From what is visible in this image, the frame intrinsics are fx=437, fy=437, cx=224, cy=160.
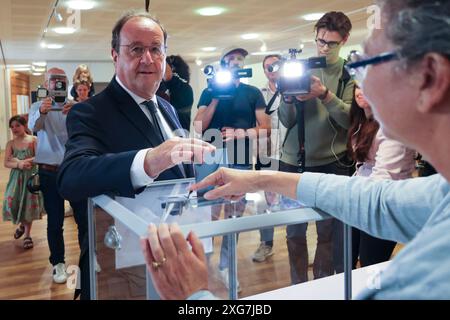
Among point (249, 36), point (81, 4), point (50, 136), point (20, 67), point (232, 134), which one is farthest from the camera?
point (20, 67)

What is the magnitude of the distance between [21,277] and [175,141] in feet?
7.97

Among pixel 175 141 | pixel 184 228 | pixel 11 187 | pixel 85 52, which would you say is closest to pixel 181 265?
pixel 184 228

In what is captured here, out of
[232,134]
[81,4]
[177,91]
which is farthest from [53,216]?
[81,4]

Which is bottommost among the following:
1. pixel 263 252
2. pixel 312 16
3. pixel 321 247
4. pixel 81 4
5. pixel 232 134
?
pixel 263 252

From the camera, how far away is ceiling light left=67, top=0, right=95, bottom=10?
18.0 feet

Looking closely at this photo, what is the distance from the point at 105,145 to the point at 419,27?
891mm

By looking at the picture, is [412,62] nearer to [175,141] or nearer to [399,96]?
[399,96]

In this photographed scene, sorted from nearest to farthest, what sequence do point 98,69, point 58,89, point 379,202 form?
point 379,202
point 58,89
point 98,69

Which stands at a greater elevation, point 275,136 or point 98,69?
point 98,69

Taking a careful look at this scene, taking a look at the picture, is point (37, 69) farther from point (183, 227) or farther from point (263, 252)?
point (183, 227)

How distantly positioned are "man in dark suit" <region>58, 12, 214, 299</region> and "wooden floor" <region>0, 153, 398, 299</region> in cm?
20

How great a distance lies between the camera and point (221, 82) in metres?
2.45

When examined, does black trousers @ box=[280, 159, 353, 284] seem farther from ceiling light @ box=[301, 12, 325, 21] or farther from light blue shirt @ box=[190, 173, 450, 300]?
ceiling light @ box=[301, 12, 325, 21]

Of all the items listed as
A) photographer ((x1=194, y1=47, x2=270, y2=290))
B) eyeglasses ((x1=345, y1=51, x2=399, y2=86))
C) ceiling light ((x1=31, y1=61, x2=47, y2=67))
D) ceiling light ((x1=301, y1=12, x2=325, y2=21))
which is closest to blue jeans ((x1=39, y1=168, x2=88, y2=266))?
photographer ((x1=194, y1=47, x2=270, y2=290))
